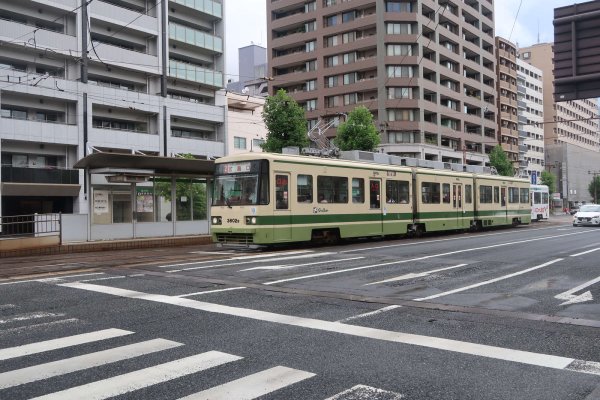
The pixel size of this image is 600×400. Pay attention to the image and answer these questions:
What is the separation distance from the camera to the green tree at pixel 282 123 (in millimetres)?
38094

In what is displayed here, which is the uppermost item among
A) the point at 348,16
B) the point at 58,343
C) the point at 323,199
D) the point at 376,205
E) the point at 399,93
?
the point at 348,16

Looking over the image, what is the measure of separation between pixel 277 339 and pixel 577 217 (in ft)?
109

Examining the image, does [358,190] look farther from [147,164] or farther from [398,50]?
[398,50]

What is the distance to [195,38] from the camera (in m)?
46.2

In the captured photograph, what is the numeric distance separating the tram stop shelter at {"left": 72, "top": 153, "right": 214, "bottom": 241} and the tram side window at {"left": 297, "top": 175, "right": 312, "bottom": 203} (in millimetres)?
4747

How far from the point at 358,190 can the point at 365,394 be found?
15.8 meters

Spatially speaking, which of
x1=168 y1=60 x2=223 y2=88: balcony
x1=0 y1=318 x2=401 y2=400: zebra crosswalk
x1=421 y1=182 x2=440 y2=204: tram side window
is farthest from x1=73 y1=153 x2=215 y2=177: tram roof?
x1=168 y1=60 x2=223 y2=88: balcony

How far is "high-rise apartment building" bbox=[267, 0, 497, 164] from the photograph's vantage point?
61.7 meters

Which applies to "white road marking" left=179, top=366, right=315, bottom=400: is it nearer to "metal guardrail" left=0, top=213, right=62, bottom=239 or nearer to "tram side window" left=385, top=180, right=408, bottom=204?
"metal guardrail" left=0, top=213, right=62, bottom=239

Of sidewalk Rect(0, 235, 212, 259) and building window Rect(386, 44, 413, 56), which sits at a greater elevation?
building window Rect(386, 44, 413, 56)

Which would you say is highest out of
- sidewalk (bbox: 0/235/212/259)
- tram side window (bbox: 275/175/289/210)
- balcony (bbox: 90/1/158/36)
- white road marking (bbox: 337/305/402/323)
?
balcony (bbox: 90/1/158/36)

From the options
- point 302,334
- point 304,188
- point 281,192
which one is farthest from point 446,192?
point 302,334

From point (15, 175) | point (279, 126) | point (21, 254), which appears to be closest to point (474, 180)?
point (279, 126)

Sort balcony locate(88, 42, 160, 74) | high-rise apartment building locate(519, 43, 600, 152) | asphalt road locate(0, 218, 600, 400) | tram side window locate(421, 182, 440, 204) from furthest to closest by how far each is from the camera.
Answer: high-rise apartment building locate(519, 43, 600, 152) → balcony locate(88, 42, 160, 74) → tram side window locate(421, 182, 440, 204) → asphalt road locate(0, 218, 600, 400)
